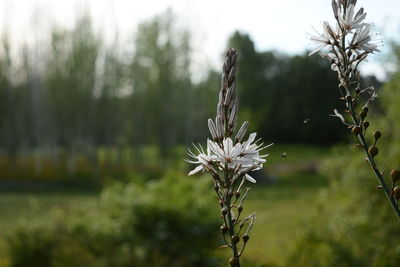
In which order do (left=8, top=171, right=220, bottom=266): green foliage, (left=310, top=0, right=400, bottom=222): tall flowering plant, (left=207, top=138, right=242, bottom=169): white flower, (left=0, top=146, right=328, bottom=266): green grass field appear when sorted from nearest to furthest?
(left=207, top=138, right=242, bottom=169): white flower
(left=310, top=0, right=400, bottom=222): tall flowering plant
(left=8, top=171, right=220, bottom=266): green foliage
(left=0, top=146, right=328, bottom=266): green grass field

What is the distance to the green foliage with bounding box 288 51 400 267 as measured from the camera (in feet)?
24.6

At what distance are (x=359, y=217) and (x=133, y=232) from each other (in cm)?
363

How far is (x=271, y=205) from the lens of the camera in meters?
26.8

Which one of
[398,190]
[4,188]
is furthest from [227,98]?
[4,188]

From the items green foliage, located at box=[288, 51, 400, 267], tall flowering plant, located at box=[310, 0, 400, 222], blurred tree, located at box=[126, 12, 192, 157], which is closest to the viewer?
tall flowering plant, located at box=[310, 0, 400, 222]

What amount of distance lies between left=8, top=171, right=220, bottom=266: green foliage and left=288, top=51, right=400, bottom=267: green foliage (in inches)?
73.3

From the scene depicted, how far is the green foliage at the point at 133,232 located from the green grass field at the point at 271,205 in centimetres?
60

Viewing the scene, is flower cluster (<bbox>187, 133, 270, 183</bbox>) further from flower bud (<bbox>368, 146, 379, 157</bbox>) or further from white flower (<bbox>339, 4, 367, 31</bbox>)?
white flower (<bbox>339, 4, 367, 31</bbox>)

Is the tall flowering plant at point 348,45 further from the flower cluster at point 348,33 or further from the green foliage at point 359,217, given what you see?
the green foliage at point 359,217

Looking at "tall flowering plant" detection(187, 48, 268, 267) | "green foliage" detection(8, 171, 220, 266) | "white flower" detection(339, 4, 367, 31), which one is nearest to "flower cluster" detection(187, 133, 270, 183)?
"tall flowering plant" detection(187, 48, 268, 267)

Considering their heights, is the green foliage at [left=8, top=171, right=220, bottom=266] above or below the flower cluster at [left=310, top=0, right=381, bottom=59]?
below

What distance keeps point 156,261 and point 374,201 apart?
145 inches

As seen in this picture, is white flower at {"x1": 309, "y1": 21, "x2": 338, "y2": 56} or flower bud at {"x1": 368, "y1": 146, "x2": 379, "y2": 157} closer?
flower bud at {"x1": 368, "y1": 146, "x2": 379, "y2": 157}

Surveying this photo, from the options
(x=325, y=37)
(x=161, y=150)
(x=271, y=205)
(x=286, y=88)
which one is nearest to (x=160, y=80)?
(x=161, y=150)
